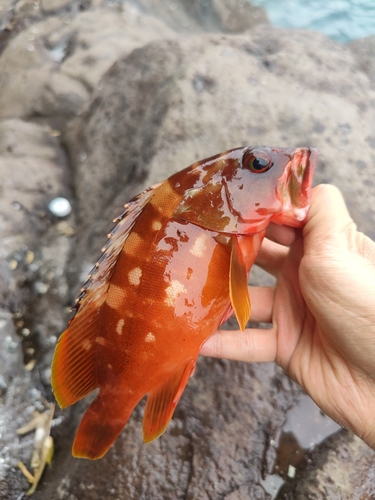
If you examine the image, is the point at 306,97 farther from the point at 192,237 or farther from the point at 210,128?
the point at 192,237

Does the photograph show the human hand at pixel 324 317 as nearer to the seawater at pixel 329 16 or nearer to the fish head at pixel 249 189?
the fish head at pixel 249 189

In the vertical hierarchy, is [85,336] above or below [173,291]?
below

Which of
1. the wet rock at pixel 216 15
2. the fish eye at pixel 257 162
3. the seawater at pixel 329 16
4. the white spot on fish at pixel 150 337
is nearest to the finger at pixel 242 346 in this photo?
the white spot on fish at pixel 150 337

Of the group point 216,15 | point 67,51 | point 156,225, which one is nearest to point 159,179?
Result: point 156,225

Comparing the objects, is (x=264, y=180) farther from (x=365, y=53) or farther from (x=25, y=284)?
(x=365, y=53)

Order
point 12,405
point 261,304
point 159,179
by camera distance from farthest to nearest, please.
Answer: point 159,179
point 12,405
point 261,304

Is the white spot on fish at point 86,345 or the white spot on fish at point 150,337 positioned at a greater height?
the white spot on fish at point 150,337
